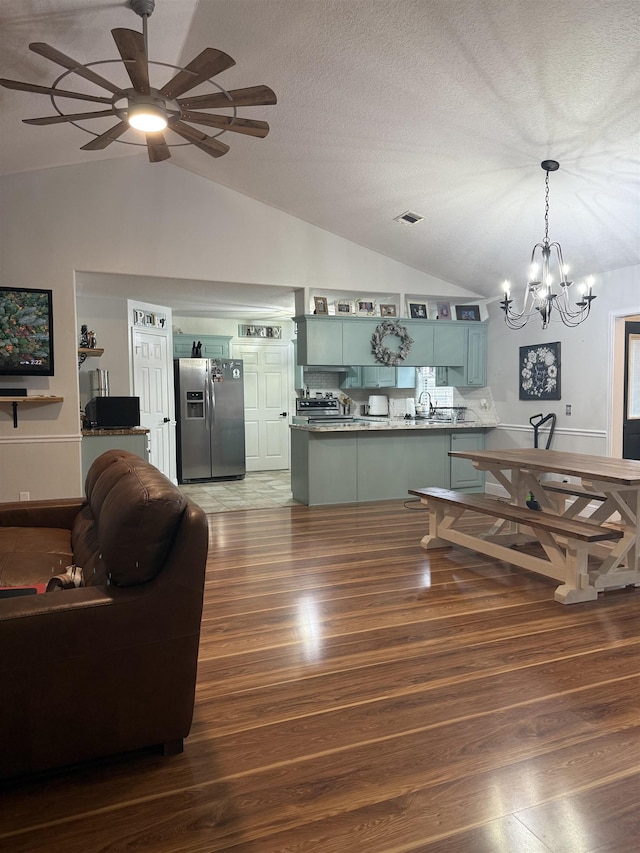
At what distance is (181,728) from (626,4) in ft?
11.9

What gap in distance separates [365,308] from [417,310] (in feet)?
2.28

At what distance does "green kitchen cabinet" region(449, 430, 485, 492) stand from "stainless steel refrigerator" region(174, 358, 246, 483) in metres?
3.18

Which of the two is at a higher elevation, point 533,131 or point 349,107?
point 349,107

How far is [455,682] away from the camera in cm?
236

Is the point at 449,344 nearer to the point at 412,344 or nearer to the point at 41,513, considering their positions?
the point at 412,344

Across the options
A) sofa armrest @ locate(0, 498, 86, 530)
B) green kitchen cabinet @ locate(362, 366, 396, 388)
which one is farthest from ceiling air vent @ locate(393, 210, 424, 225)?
sofa armrest @ locate(0, 498, 86, 530)

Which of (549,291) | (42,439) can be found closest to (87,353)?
(42,439)

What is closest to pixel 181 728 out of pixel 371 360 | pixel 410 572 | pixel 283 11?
pixel 410 572

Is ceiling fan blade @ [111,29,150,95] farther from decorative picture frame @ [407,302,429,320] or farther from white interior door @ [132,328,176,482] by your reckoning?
decorative picture frame @ [407,302,429,320]

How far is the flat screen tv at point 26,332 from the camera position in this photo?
4934mm

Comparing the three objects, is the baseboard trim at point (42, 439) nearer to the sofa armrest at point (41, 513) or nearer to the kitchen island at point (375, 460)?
the sofa armrest at point (41, 513)

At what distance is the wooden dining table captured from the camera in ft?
11.0

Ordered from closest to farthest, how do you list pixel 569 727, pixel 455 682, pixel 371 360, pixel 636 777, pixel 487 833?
pixel 487 833 < pixel 636 777 < pixel 569 727 < pixel 455 682 < pixel 371 360

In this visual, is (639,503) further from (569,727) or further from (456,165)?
(456,165)
